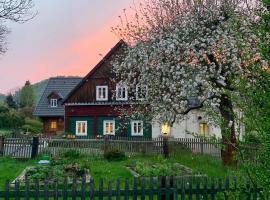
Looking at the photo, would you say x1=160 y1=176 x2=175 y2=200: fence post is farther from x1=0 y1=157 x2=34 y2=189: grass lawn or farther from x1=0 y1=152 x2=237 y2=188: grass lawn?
x1=0 y1=157 x2=34 y2=189: grass lawn

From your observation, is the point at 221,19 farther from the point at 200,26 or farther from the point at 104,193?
the point at 104,193

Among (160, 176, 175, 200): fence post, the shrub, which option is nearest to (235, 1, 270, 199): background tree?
(160, 176, 175, 200): fence post

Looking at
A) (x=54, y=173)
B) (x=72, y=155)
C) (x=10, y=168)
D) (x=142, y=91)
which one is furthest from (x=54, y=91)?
(x=54, y=173)

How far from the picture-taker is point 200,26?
63.6 feet

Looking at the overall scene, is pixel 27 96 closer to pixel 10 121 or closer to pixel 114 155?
pixel 10 121

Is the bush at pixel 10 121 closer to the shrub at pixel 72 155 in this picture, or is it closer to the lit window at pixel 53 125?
the lit window at pixel 53 125

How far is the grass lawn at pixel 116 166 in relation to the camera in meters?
17.0

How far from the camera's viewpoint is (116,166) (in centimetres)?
1995

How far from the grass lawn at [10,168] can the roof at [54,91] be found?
1115 inches

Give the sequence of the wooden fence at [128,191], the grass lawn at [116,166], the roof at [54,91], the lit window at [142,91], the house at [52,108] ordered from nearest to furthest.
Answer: the wooden fence at [128,191] < the grass lawn at [116,166] < the lit window at [142,91] < the house at [52,108] < the roof at [54,91]

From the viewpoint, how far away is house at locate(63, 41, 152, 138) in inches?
1544

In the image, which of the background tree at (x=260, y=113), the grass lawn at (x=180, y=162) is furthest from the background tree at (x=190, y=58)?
the background tree at (x=260, y=113)

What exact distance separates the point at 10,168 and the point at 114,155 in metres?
5.79

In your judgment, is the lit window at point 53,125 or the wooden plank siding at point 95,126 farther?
the lit window at point 53,125
